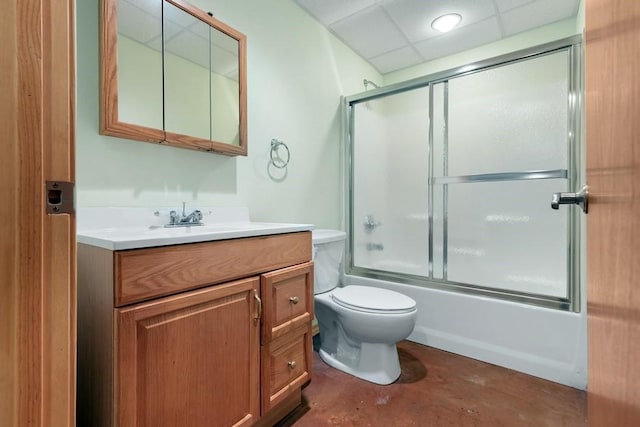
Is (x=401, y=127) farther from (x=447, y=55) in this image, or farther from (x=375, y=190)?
(x=447, y=55)

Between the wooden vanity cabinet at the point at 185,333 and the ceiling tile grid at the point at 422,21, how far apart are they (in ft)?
5.69

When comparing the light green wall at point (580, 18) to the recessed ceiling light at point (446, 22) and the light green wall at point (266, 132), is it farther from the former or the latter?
the recessed ceiling light at point (446, 22)

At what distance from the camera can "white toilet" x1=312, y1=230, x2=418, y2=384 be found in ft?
4.92

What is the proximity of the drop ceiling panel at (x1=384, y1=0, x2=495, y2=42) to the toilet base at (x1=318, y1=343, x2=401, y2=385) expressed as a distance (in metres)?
2.12

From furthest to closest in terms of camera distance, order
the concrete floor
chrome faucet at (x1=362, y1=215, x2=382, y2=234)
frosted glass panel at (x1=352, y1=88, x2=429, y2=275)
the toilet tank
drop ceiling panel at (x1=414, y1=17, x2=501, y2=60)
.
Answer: chrome faucet at (x1=362, y1=215, x2=382, y2=234)
frosted glass panel at (x1=352, y1=88, x2=429, y2=275)
drop ceiling panel at (x1=414, y1=17, x2=501, y2=60)
the toilet tank
the concrete floor

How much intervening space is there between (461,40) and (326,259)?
6.73ft

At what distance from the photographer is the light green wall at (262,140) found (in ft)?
3.68

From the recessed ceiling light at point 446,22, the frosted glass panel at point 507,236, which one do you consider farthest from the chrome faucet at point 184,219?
the recessed ceiling light at point 446,22

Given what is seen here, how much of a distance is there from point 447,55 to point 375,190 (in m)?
1.33

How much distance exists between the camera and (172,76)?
1.33m

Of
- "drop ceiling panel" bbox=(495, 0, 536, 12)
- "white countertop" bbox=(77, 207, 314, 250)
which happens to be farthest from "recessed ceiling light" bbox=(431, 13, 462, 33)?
"white countertop" bbox=(77, 207, 314, 250)

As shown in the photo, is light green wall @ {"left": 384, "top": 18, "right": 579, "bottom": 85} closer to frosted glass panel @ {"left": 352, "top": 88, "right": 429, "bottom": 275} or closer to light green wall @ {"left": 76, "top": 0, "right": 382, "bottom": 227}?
light green wall @ {"left": 76, "top": 0, "right": 382, "bottom": 227}

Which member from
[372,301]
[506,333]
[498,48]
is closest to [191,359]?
[372,301]

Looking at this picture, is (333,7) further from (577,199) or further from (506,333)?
(506,333)
